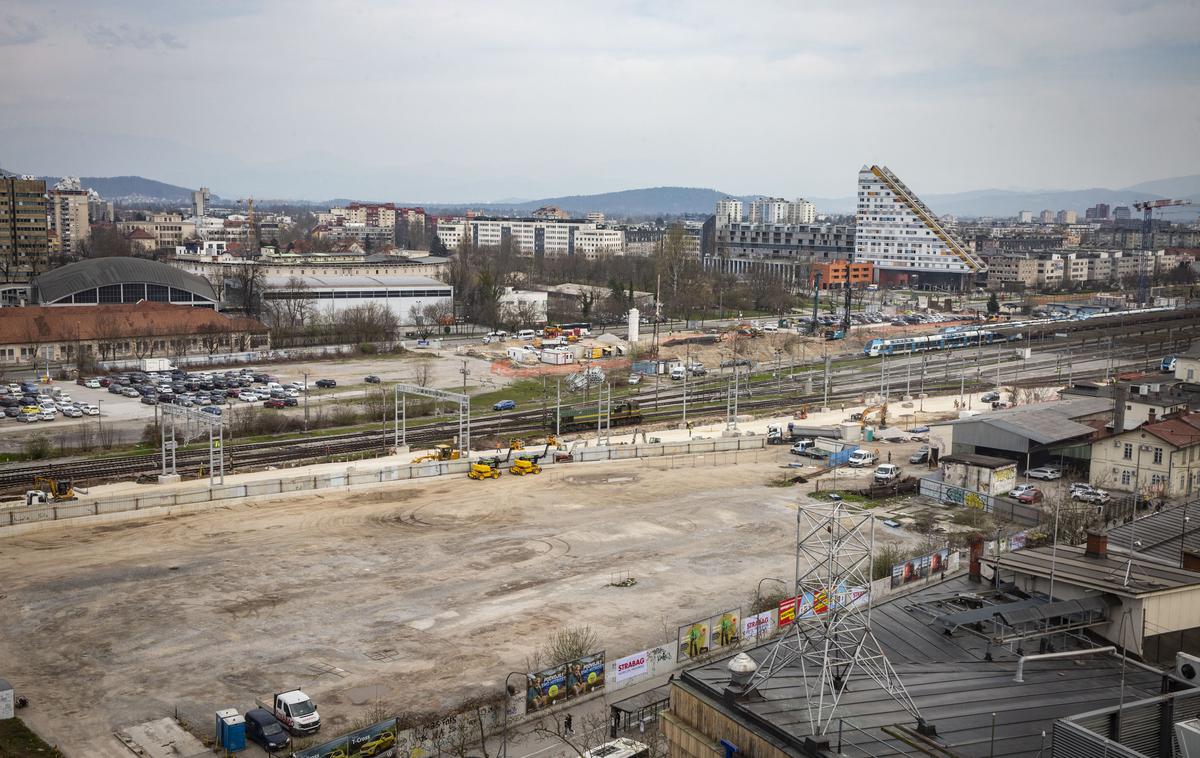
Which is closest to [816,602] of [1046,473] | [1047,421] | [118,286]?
[1046,473]

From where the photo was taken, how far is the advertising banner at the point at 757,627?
2077 centimetres

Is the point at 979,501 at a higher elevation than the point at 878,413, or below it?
below

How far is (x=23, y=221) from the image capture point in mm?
100438

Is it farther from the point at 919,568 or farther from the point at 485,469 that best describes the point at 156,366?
the point at 919,568

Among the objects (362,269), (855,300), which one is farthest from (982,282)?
(362,269)

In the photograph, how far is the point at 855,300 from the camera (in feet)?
344

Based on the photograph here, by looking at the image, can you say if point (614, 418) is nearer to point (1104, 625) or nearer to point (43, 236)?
point (1104, 625)

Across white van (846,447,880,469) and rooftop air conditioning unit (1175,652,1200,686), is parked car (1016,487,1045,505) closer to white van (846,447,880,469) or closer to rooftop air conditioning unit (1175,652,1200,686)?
white van (846,447,880,469)

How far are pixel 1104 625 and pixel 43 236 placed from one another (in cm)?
10708

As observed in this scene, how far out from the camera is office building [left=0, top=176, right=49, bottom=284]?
99.8 meters

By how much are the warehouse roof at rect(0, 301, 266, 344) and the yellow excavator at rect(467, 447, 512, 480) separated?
34538 millimetres

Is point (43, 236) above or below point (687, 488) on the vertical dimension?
above

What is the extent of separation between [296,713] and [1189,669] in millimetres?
13254

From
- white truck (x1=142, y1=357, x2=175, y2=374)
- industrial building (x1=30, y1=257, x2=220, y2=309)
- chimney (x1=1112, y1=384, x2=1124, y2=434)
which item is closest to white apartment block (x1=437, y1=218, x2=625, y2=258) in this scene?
industrial building (x1=30, y1=257, x2=220, y2=309)
